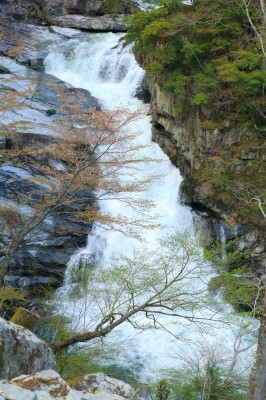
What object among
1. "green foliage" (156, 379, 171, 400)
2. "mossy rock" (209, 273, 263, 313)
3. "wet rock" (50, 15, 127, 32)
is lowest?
"green foliage" (156, 379, 171, 400)

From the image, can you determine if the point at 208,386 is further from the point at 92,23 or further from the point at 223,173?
the point at 92,23

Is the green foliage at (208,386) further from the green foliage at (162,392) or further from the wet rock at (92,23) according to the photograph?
the wet rock at (92,23)

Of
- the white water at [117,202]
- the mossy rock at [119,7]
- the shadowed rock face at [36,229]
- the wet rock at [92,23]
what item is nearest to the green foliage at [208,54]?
the white water at [117,202]

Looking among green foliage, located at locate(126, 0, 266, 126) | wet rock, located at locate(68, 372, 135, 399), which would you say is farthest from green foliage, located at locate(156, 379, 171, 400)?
green foliage, located at locate(126, 0, 266, 126)

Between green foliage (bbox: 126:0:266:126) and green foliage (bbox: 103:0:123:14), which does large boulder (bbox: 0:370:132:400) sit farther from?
green foliage (bbox: 103:0:123:14)

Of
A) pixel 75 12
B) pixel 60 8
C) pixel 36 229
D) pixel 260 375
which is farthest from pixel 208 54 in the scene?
pixel 60 8

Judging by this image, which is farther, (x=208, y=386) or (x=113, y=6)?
(x=113, y=6)

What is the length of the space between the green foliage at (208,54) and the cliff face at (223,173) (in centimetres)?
55

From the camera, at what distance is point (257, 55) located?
11.7m

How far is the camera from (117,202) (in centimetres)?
1471

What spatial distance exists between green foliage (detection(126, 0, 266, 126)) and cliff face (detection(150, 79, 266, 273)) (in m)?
0.55

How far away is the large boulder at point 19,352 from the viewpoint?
4492 mm

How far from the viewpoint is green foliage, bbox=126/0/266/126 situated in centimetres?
1217

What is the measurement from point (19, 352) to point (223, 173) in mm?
9428
